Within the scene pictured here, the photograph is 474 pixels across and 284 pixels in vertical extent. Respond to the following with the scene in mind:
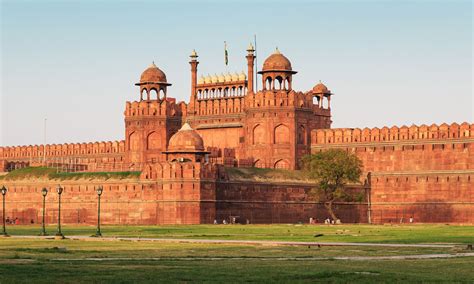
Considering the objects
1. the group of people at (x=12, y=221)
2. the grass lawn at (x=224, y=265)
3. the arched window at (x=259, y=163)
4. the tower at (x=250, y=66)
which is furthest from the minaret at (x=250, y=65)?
the grass lawn at (x=224, y=265)

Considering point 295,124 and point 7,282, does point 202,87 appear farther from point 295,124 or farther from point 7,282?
point 7,282

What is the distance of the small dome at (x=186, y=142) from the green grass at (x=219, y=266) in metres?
53.4

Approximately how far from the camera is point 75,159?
440 feet

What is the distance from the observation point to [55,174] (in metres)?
114

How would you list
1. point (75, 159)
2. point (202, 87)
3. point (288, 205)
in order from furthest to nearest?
point (75, 159)
point (202, 87)
point (288, 205)

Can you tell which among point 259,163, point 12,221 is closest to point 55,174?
point 12,221

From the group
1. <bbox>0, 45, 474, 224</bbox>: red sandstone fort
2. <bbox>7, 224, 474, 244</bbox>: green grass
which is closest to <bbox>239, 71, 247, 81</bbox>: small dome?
<bbox>0, 45, 474, 224</bbox>: red sandstone fort

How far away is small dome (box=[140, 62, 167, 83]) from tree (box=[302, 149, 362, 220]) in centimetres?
2231

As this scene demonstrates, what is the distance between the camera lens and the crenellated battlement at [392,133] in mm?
110125

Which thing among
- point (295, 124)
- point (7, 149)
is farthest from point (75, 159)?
point (295, 124)

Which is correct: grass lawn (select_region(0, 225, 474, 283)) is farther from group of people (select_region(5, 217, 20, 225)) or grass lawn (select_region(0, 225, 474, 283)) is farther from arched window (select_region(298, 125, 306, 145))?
arched window (select_region(298, 125, 306, 145))

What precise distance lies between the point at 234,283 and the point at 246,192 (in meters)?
73.4

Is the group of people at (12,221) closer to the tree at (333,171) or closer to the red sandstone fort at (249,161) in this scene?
the red sandstone fort at (249,161)

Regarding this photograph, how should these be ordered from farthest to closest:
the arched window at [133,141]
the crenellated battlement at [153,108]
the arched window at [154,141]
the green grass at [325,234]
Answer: the arched window at [133,141]
the crenellated battlement at [153,108]
the arched window at [154,141]
the green grass at [325,234]
